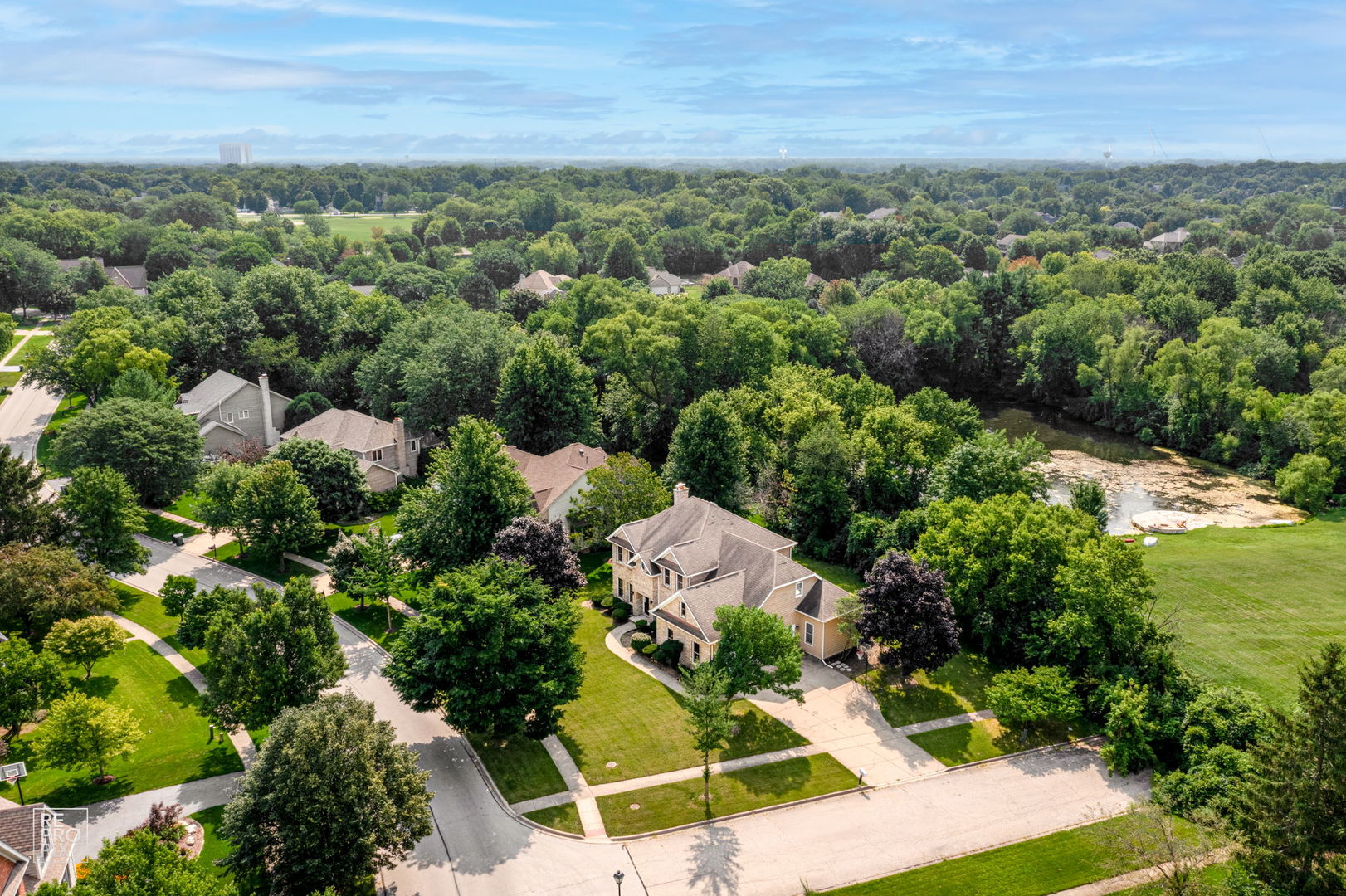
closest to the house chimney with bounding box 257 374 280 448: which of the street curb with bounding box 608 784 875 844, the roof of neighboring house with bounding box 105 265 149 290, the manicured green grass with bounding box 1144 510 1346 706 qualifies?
the street curb with bounding box 608 784 875 844

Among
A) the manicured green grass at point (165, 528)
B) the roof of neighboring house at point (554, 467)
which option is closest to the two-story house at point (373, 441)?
the manicured green grass at point (165, 528)

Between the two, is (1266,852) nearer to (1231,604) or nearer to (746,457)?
(1231,604)

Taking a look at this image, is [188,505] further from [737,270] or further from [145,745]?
[737,270]

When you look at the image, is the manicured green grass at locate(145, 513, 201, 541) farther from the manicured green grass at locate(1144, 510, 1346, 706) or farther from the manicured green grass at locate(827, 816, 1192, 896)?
the manicured green grass at locate(1144, 510, 1346, 706)

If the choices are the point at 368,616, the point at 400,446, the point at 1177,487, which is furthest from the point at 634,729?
the point at 1177,487

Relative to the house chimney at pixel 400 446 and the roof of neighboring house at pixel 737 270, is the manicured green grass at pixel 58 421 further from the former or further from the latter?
the roof of neighboring house at pixel 737 270

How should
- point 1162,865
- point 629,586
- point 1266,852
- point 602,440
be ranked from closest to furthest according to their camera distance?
point 1266,852
point 1162,865
point 629,586
point 602,440

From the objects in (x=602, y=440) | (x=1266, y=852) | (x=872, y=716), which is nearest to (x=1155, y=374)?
(x=602, y=440)

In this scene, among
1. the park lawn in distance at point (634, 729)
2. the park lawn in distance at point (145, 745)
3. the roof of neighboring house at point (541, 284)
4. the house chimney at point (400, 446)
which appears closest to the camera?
the park lawn in distance at point (145, 745)
